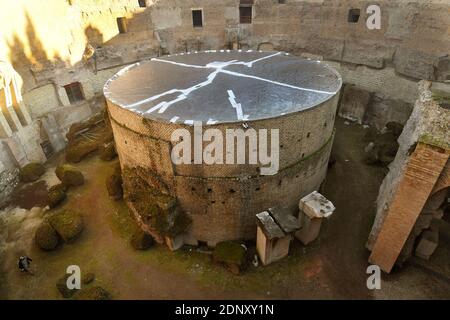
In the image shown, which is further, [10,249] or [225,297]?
[10,249]

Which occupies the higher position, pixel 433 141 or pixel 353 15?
pixel 353 15

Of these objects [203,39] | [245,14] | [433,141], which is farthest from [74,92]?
[433,141]

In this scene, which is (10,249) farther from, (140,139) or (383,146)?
(383,146)

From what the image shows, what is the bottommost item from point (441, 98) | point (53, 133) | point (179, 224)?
point (179, 224)

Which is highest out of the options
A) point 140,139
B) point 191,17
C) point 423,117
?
point 191,17

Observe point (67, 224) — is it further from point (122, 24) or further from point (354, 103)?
point (354, 103)

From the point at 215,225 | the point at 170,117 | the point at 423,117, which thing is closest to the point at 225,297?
the point at 215,225
